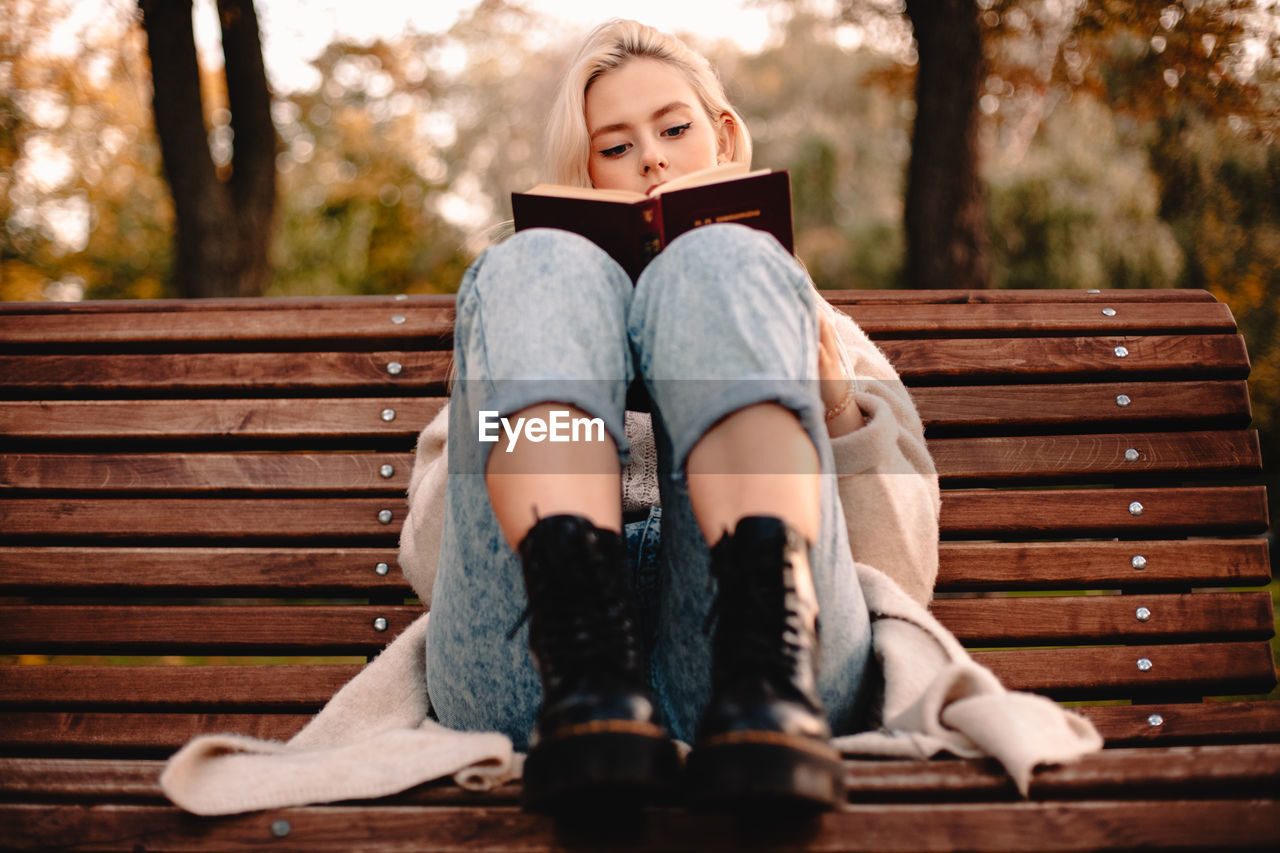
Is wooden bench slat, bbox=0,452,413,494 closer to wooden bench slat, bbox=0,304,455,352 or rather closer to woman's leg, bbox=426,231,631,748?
wooden bench slat, bbox=0,304,455,352

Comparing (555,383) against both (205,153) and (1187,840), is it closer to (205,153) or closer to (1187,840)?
(1187,840)

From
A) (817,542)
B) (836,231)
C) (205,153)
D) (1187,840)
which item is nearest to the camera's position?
(1187,840)

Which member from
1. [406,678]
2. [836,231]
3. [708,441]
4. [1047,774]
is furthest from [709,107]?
[836,231]

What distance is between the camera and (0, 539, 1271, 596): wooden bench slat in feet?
6.47

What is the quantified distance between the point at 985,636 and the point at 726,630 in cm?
107

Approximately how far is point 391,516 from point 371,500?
59 millimetres

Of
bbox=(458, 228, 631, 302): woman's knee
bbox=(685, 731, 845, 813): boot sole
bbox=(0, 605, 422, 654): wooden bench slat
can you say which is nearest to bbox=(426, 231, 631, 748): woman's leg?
bbox=(458, 228, 631, 302): woman's knee

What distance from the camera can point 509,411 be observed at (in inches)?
44.8

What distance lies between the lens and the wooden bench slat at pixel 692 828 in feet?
3.39

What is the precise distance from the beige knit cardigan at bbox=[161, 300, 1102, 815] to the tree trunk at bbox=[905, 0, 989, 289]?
2.19 metres

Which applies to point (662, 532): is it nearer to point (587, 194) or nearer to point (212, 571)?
point (587, 194)

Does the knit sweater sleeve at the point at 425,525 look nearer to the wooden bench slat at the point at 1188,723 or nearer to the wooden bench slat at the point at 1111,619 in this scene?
the wooden bench slat at the point at 1111,619

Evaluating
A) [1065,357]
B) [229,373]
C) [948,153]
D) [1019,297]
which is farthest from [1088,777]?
[948,153]

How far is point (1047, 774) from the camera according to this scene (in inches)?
44.3
